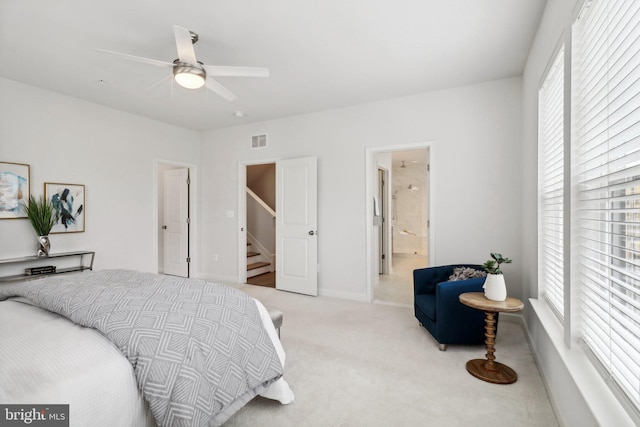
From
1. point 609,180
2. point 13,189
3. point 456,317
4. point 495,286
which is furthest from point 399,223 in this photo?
point 13,189

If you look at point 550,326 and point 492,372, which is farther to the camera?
point 492,372

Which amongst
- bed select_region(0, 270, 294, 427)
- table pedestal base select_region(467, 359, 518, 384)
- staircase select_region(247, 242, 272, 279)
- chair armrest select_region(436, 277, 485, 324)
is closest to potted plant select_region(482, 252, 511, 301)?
chair armrest select_region(436, 277, 485, 324)

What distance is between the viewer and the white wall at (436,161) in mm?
3334

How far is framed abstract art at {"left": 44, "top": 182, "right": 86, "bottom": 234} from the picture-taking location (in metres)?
3.64

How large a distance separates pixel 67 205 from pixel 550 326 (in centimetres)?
496

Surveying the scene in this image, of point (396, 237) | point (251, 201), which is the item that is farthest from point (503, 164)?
point (396, 237)

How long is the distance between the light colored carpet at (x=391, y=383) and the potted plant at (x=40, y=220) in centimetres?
287

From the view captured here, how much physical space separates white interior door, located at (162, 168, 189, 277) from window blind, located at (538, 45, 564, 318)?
16.6ft

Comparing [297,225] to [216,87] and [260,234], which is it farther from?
[216,87]

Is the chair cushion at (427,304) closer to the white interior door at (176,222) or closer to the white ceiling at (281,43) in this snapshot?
the white ceiling at (281,43)

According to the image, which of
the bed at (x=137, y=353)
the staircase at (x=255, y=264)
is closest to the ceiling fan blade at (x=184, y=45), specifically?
the bed at (x=137, y=353)

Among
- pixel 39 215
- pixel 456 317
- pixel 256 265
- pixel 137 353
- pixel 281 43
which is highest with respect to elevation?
pixel 281 43

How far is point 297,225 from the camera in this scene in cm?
455

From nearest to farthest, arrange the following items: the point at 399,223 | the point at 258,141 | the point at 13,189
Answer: the point at 13,189 → the point at 258,141 → the point at 399,223
